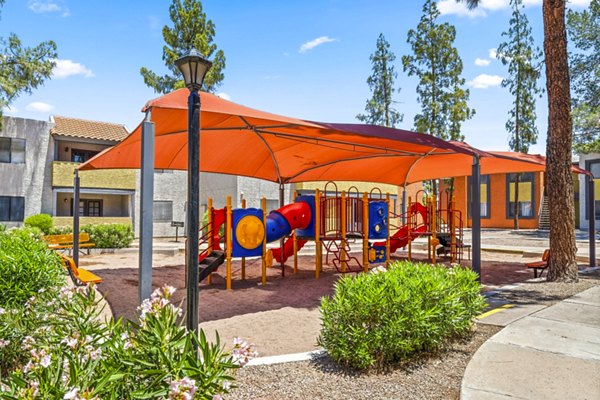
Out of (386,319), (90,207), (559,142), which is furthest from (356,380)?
(90,207)

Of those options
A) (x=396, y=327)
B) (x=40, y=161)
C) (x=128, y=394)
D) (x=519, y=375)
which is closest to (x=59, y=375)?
(x=128, y=394)

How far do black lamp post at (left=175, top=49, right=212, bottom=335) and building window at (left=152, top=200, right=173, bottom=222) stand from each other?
23764 millimetres

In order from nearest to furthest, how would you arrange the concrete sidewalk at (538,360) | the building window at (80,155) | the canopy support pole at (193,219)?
the concrete sidewalk at (538,360) < the canopy support pole at (193,219) < the building window at (80,155)

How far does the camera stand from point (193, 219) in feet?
12.7

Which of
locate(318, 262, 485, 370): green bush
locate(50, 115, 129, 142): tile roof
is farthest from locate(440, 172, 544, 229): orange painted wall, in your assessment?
locate(318, 262, 485, 370): green bush

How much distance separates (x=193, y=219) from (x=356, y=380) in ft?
6.86

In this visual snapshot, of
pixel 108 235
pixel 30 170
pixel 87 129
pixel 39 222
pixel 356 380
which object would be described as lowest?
pixel 356 380

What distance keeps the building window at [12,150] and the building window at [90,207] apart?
4.13 m

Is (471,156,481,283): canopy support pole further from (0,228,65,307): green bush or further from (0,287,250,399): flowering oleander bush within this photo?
(0,228,65,307): green bush

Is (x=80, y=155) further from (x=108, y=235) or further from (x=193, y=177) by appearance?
(x=193, y=177)

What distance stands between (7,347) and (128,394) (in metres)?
2.39

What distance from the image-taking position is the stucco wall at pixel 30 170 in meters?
22.8

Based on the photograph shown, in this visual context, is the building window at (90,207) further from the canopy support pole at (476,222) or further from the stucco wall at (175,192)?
the canopy support pole at (476,222)

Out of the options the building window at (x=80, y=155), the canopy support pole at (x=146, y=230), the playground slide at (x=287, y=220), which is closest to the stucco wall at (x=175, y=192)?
the building window at (x=80, y=155)
